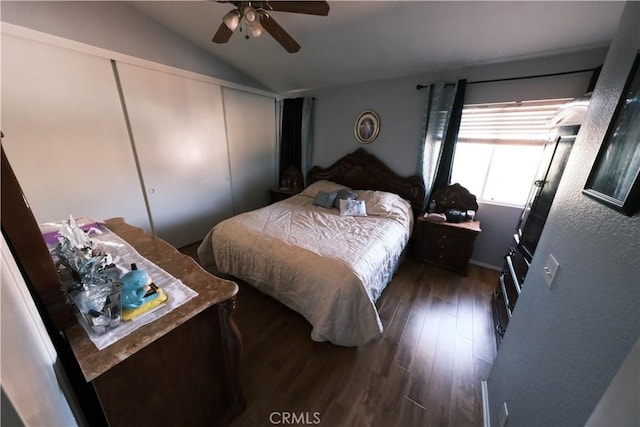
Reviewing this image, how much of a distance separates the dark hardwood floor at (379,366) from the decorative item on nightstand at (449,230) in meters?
0.54

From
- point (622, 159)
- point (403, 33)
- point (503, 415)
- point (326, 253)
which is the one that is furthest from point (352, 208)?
point (622, 159)

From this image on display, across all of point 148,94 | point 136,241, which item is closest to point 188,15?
point 148,94

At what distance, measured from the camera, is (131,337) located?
761 millimetres

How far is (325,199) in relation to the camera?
3068 millimetres

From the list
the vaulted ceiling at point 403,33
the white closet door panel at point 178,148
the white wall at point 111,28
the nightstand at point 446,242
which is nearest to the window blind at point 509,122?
the vaulted ceiling at point 403,33

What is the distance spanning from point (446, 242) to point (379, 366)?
1.70 metres

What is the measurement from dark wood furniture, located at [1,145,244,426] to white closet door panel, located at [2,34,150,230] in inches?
78.3

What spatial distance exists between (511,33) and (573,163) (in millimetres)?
1693

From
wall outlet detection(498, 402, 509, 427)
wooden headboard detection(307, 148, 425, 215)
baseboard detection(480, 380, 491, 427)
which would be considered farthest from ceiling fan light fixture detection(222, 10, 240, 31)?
baseboard detection(480, 380, 491, 427)

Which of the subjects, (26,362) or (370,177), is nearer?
(26,362)

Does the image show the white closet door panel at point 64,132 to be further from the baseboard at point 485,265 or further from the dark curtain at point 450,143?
the baseboard at point 485,265

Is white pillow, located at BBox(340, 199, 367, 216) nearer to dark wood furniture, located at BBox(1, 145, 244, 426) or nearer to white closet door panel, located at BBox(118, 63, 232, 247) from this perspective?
dark wood furniture, located at BBox(1, 145, 244, 426)

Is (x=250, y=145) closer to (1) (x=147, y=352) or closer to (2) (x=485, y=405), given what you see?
(1) (x=147, y=352)

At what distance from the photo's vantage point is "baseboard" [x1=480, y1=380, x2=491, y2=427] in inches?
49.6
